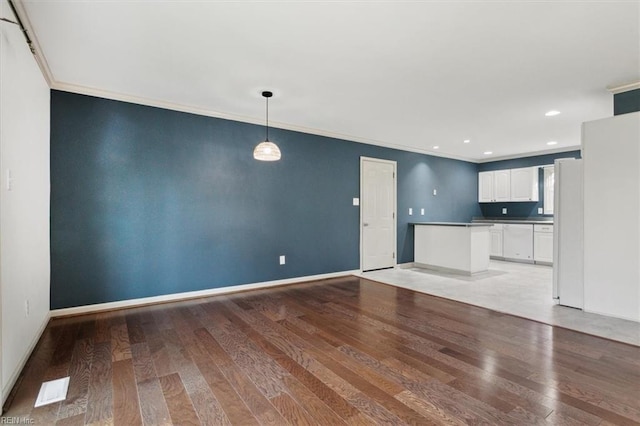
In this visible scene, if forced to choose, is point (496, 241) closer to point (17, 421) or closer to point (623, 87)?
point (623, 87)

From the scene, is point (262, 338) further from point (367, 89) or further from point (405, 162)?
point (405, 162)

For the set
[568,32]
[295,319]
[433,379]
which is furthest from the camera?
[295,319]

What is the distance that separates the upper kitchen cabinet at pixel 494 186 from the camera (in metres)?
7.54

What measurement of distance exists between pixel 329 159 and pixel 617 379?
14.2ft

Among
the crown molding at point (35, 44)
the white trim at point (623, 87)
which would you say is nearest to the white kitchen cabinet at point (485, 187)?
the white trim at point (623, 87)

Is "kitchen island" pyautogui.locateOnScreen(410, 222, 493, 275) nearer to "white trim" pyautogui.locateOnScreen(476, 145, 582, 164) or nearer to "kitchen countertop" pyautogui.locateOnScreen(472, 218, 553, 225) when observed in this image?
"kitchen countertop" pyautogui.locateOnScreen(472, 218, 553, 225)

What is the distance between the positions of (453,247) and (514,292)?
1510 millimetres

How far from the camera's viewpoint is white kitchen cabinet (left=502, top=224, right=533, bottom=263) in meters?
6.68

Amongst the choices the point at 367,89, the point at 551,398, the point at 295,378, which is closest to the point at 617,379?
the point at 551,398

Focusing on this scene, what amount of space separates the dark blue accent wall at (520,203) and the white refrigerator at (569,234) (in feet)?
12.1

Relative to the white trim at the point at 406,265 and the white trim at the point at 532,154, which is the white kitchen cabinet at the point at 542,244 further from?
the white trim at the point at 406,265

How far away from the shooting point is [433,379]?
2.10 meters

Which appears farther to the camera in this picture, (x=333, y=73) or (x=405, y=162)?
(x=405, y=162)

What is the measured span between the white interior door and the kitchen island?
659 mm
